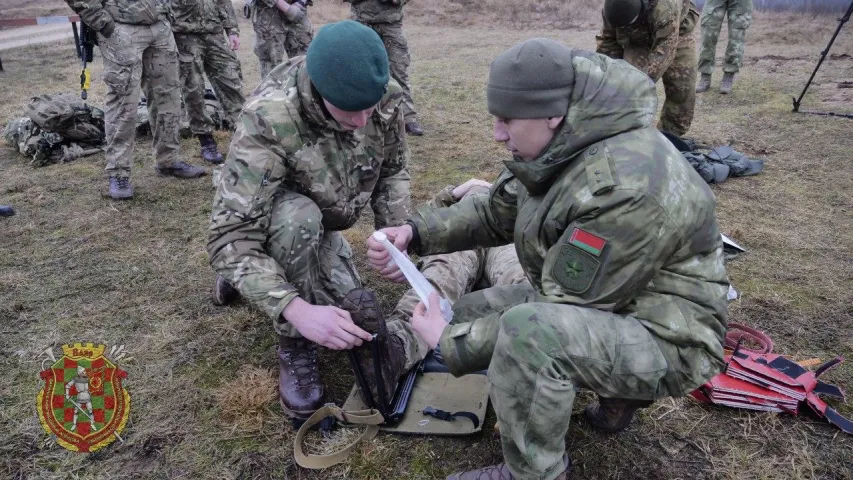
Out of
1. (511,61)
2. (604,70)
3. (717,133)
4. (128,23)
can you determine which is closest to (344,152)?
(511,61)

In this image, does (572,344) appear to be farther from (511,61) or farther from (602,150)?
(511,61)

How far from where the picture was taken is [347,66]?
2.16m

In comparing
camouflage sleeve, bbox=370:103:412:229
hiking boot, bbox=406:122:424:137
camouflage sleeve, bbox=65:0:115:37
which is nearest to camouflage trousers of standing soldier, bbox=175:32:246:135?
camouflage sleeve, bbox=65:0:115:37

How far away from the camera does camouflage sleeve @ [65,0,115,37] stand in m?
4.16

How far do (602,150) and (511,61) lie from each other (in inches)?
15.3

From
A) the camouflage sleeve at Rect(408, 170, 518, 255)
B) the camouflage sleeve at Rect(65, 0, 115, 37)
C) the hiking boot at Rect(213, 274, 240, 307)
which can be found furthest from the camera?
the camouflage sleeve at Rect(65, 0, 115, 37)

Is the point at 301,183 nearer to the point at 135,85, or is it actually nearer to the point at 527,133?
the point at 527,133

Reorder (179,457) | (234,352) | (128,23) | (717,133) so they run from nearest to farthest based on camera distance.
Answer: (179,457)
(234,352)
(128,23)
(717,133)

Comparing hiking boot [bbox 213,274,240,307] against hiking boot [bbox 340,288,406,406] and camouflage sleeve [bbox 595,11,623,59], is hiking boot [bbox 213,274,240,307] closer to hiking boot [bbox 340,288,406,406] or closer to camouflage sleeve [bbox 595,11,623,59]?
hiking boot [bbox 340,288,406,406]

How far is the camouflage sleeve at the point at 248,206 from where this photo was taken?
230 centimetres

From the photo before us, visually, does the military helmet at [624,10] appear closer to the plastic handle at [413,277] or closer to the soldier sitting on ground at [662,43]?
the soldier sitting on ground at [662,43]

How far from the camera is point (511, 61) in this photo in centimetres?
178

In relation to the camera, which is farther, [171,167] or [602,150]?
[171,167]

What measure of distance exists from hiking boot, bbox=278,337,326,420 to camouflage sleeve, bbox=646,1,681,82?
3.88 meters
